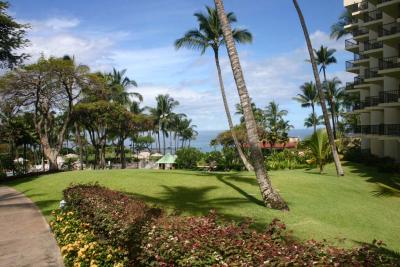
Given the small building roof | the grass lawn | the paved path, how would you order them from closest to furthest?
1. the paved path
2. the grass lawn
3. the small building roof

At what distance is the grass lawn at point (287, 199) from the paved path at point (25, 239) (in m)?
0.89

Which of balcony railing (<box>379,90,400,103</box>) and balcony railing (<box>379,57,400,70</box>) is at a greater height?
balcony railing (<box>379,57,400,70</box>)

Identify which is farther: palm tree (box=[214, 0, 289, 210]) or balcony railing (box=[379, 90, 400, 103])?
balcony railing (box=[379, 90, 400, 103])

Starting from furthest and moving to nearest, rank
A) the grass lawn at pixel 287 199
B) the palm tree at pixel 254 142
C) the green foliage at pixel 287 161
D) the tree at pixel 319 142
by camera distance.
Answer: the green foliage at pixel 287 161 < the tree at pixel 319 142 < the palm tree at pixel 254 142 < the grass lawn at pixel 287 199

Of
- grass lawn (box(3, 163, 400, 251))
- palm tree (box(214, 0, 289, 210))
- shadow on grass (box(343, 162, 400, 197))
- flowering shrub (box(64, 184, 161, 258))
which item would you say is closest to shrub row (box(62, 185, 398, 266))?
flowering shrub (box(64, 184, 161, 258))

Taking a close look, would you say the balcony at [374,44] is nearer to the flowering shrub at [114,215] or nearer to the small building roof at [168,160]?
the small building roof at [168,160]

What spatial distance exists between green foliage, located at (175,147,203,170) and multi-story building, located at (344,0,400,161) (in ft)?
59.9

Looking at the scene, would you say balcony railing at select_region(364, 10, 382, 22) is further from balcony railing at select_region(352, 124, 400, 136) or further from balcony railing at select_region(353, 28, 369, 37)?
balcony railing at select_region(352, 124, 400, 136)

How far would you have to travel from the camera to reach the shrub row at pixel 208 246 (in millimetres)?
5914

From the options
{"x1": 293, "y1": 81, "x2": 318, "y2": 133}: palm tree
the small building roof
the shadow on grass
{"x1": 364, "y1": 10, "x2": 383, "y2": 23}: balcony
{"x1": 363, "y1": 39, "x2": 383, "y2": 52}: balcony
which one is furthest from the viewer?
{"x1": 293, "y1": 81, "x2": 318, "y2": 133}: palm tree

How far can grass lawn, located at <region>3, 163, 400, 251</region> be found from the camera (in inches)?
527

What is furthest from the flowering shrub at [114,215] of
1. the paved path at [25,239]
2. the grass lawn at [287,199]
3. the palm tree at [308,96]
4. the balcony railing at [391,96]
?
the palm tree at [308,96]

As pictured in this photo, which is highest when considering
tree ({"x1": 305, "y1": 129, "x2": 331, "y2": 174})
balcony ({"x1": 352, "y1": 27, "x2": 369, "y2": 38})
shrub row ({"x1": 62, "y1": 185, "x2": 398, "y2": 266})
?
balcony ({"x1": 352, "y1": 27, "x2": 369, "y2": 38})

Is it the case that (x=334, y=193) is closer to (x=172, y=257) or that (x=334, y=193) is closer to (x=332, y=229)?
(x=332, y=229)
